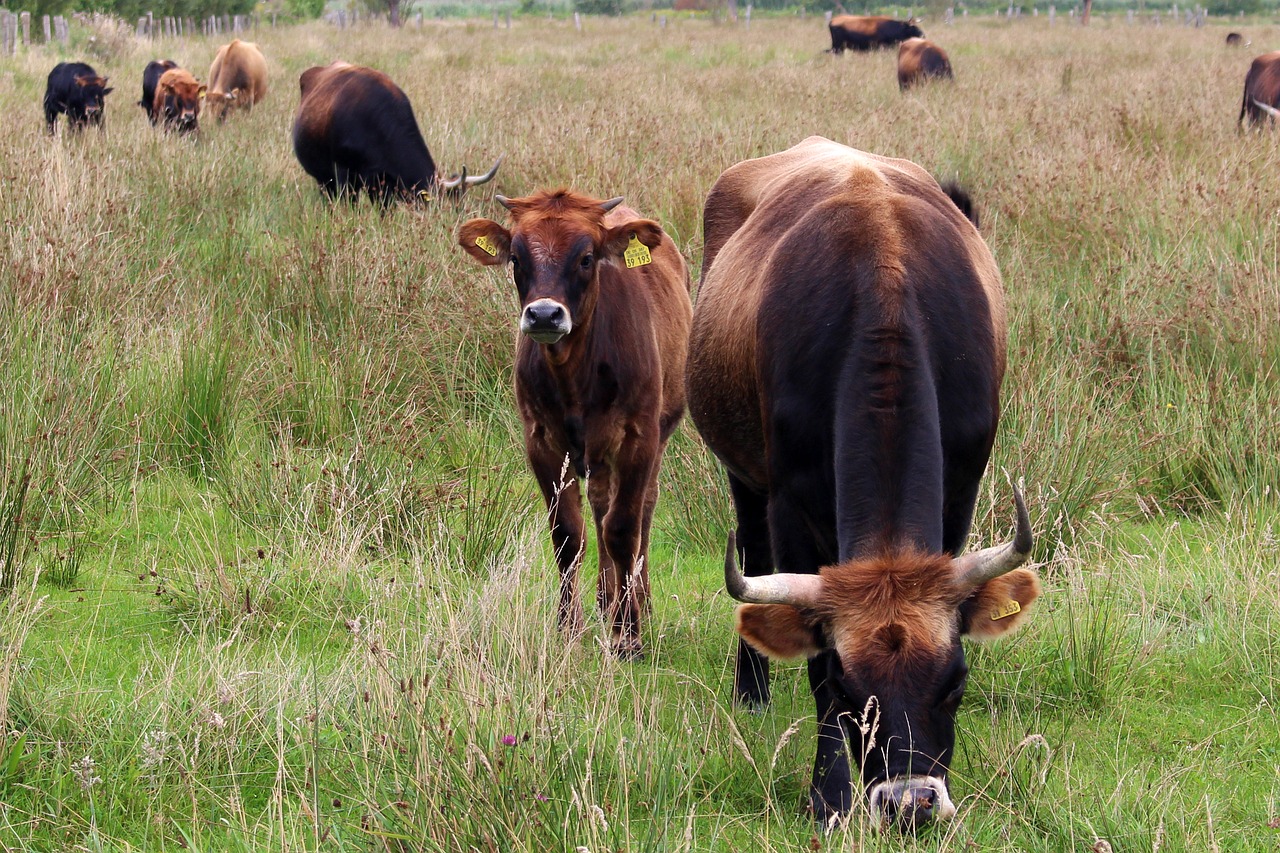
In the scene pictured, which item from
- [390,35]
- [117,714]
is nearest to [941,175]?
[117,714]

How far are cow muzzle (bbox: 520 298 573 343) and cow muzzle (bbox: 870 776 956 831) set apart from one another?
7.33 ft

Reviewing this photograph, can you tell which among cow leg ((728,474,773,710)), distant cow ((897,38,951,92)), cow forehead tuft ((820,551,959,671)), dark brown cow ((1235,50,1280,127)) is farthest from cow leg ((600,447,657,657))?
distant cow ((897,38,951,92))

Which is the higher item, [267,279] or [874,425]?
[874,425]

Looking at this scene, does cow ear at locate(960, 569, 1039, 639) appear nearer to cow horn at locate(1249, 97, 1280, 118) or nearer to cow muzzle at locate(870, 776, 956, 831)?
cow muzzle at locate(870, 776, 956, 831)

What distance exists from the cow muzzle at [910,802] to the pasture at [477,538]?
82 millimetres

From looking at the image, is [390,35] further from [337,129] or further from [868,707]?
[868,707]

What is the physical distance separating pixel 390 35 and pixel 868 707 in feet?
123

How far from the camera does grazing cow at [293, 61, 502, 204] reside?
12.2m

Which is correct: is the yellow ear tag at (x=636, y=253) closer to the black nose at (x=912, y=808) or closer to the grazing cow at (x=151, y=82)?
the black nose at (x=912, y=808)

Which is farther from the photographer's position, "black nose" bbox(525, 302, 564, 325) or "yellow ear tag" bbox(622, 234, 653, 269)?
"yellow ear tag" bbox(622, 234, 653, 269)

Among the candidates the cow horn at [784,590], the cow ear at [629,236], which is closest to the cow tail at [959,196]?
the cow ear at [629,236]

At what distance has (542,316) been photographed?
184 inches

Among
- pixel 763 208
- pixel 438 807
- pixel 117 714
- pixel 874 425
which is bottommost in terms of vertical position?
pixel 117 714

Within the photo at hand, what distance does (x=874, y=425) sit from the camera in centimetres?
340
